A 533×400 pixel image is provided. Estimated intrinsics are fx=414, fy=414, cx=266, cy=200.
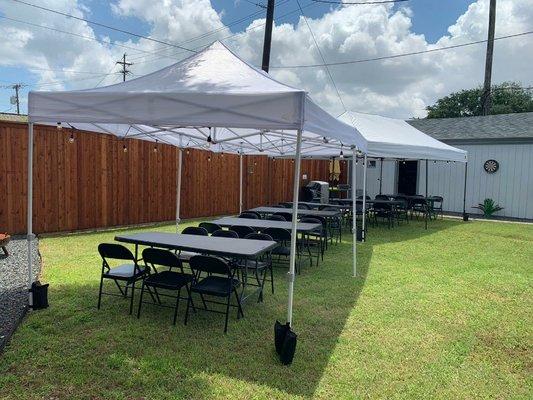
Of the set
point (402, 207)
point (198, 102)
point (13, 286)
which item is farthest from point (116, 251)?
point (402, 207)

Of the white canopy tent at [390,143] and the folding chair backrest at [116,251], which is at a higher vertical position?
the white canopy tent at [390,143]

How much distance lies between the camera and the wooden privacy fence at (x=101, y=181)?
8188mm

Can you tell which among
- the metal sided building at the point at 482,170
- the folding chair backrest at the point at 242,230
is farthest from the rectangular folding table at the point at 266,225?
the metal sided building at the point at 482,170

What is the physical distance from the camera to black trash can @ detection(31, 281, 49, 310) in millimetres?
4355

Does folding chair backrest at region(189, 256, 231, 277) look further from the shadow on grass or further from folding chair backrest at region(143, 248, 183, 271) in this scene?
the shadow on grass

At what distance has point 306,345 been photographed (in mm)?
3736

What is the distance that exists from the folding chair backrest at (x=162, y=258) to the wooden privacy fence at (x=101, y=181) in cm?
418

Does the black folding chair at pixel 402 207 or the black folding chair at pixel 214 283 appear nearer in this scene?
the black folding chair at pixel 214 283

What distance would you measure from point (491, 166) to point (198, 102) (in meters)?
14.2

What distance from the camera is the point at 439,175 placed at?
16.3 m

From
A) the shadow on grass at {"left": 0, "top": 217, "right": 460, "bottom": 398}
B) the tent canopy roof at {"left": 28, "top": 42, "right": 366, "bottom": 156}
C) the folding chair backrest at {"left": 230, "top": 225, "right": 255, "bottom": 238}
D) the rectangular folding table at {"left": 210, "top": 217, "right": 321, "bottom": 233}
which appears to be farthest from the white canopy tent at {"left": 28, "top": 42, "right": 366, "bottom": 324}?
the folding chair backrest at {"left": 230, "top": 225, "right": 255, "bottom": 238}

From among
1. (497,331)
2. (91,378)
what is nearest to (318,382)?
(91,378)

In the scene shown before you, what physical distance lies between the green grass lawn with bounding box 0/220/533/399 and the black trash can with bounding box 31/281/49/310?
0.11 meters

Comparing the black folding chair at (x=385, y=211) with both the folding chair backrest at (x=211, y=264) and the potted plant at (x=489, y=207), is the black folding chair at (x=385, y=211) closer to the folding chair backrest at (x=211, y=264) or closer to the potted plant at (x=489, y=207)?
the potted plant at (x=489, y=207)
